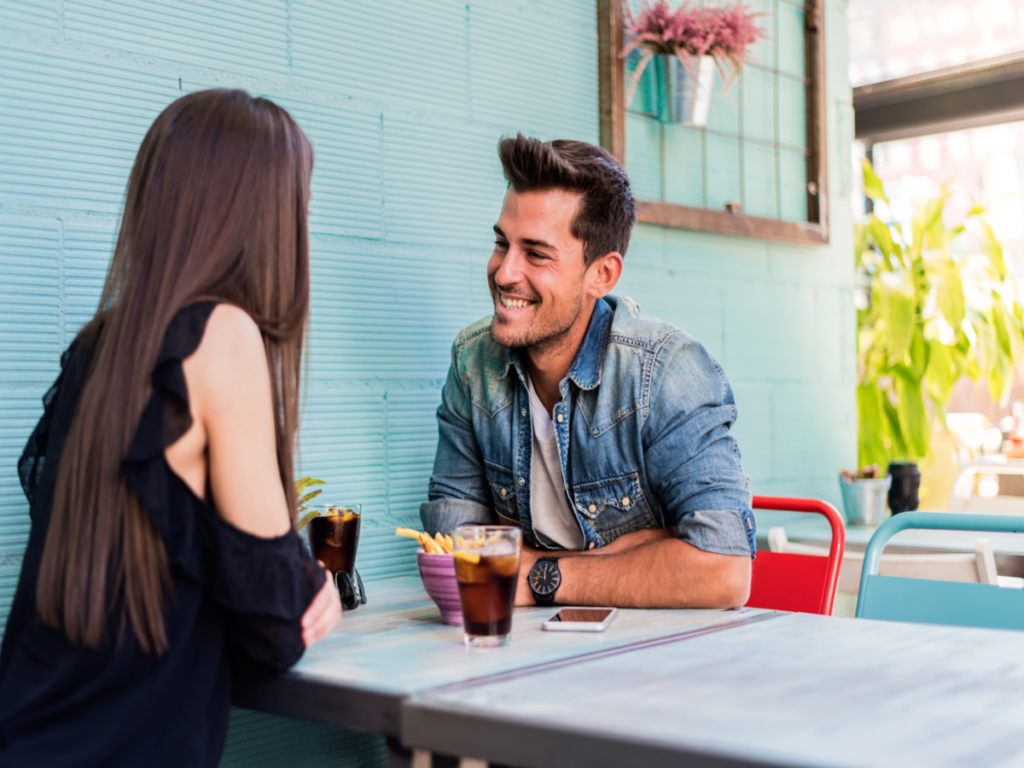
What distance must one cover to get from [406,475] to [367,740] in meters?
0.52

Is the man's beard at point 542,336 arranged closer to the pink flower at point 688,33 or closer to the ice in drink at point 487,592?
the ice in drink at point 487,592

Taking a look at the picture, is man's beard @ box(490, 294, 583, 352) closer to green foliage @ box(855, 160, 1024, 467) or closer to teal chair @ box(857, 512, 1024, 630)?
teal chair @ box(857, 512, 1024, 630)

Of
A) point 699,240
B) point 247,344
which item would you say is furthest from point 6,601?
point 699,240

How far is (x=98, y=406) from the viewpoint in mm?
1016

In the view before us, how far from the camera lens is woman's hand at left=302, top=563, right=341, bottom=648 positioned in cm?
109

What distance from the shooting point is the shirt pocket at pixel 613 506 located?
67.7 inches

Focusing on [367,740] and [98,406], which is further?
[367,740]

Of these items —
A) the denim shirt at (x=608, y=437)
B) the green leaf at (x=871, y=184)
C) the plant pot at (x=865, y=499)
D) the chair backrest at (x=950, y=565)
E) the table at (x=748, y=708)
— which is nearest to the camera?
the table at (x=748, y=708)

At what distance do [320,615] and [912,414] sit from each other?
2939 millimetres

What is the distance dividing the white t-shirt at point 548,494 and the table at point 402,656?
34 cm

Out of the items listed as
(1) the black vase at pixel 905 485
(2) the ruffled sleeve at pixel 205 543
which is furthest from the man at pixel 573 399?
(1) the black vase at pixel 905 485

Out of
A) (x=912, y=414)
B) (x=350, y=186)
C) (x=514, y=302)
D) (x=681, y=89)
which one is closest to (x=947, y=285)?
(x=912, y=414)

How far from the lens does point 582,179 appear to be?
70.5 inches

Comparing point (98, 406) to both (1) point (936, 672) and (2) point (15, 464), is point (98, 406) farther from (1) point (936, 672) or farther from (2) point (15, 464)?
(1) point (936, 672)
